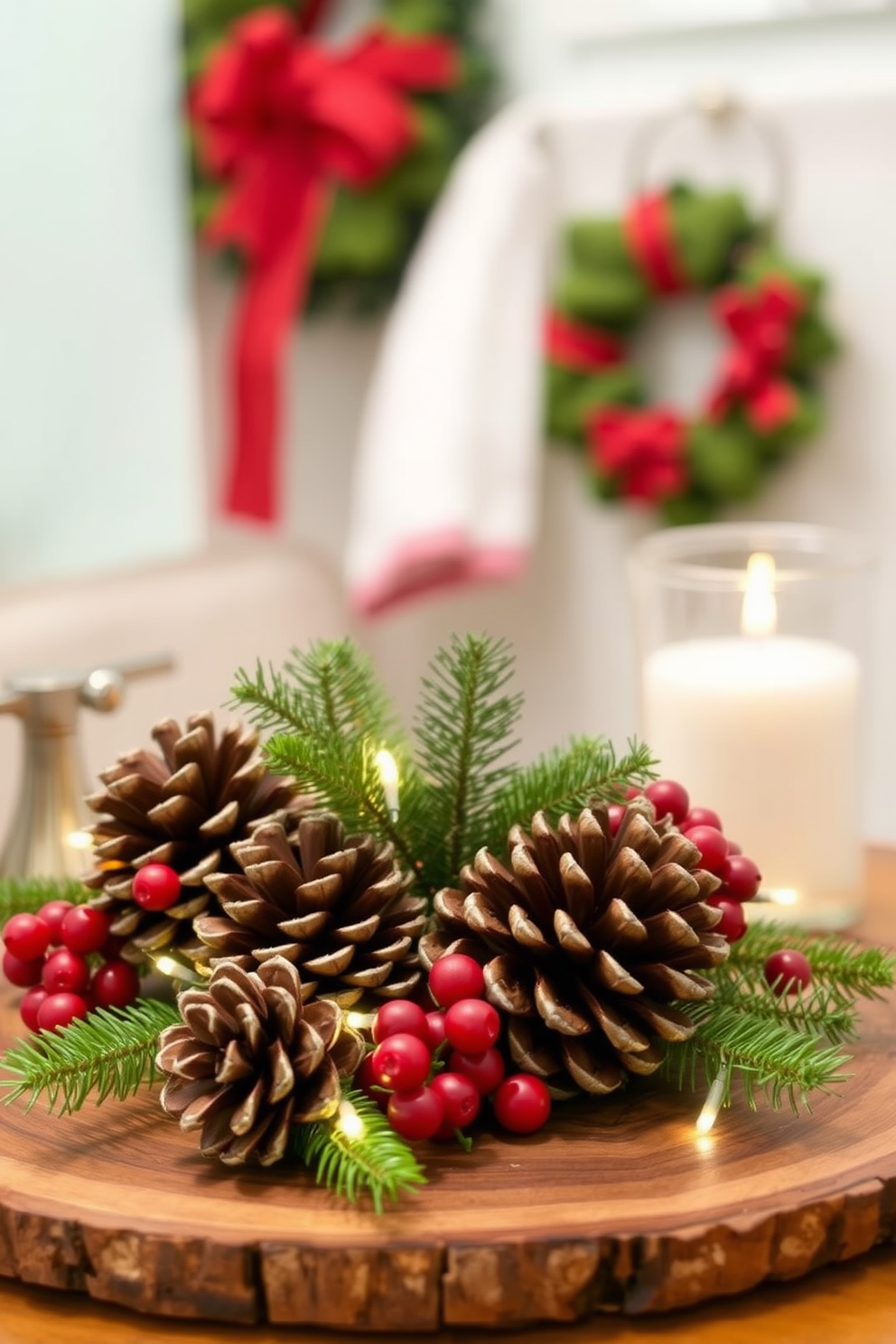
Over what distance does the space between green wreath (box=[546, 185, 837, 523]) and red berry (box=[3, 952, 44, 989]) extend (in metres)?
0.81

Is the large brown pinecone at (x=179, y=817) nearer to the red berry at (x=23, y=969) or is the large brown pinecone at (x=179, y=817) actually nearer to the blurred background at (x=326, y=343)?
the red berry at (x=23, y=969)

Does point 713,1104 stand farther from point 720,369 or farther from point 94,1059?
point 720,369

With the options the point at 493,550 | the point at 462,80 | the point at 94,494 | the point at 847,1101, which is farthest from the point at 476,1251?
the point at 462,80

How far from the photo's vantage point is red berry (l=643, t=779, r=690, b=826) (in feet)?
1.75

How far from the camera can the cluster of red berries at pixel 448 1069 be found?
1.48 ft

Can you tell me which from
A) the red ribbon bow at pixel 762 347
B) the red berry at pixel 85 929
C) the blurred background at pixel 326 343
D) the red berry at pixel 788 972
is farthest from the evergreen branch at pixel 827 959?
the red ribbon bow at pixel 762 347

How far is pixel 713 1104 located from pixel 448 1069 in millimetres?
80

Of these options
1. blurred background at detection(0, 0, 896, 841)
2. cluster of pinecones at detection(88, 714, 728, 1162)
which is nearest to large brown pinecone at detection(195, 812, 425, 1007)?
cluster of pinecones at detection(88, 714, 728, 1162)

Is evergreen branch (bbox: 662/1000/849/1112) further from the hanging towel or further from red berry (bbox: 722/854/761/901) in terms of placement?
the hanging towel

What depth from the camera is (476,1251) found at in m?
0.41

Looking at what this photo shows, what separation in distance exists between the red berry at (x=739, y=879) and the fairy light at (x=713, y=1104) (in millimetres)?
63

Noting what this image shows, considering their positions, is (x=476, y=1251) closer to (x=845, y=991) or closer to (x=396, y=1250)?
(x=396, y=1250)

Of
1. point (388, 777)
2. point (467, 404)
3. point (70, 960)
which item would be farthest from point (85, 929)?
point (467, 404)

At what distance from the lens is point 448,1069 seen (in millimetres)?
480
